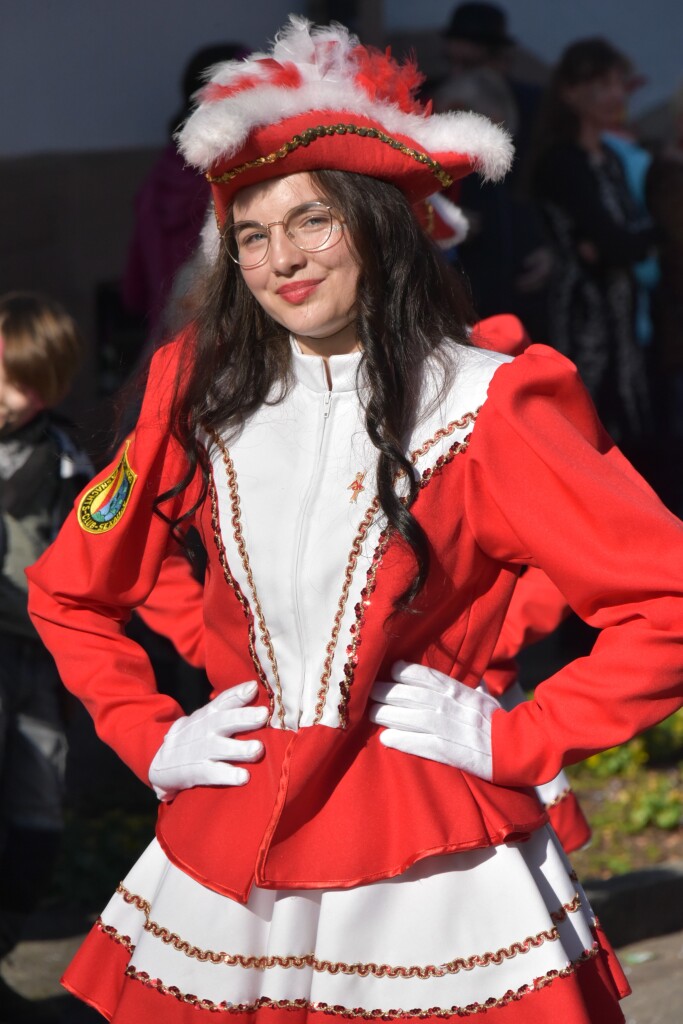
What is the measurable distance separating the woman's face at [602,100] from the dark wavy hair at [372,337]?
447cm

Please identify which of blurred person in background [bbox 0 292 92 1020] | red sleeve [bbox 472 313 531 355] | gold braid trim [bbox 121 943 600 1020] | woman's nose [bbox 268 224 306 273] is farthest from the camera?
blurred person in background [bbox 0 292 92 1020]

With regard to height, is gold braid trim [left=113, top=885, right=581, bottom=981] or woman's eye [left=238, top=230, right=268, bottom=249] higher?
woman's eye [left=238, top=230, right=268, bottom=249]

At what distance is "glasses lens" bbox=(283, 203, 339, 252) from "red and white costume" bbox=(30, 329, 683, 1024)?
0.19 meters

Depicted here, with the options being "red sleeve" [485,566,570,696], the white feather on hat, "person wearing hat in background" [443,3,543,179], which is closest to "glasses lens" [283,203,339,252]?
the white feather on hat

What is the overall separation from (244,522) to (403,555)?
0.26 m

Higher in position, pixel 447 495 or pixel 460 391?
pixel 460 391

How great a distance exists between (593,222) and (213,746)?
16.0 feet

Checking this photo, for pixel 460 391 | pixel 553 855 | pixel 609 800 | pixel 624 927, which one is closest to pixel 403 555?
pixel 460 391

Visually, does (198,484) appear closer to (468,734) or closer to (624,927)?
(468,734)

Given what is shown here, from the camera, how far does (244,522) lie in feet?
7.67

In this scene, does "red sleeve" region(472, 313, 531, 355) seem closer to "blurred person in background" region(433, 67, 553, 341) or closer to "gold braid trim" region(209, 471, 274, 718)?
"gold braid trim" region(209, 471, 274, 718)

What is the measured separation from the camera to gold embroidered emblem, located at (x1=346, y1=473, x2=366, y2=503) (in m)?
2.27

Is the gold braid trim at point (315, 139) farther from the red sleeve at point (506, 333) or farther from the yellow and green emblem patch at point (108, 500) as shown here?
the red sleeve at point (506, 333)

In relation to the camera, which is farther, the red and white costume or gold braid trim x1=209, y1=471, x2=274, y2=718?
gold braid trim x1=209, y1=471, x2=274, y2=718
